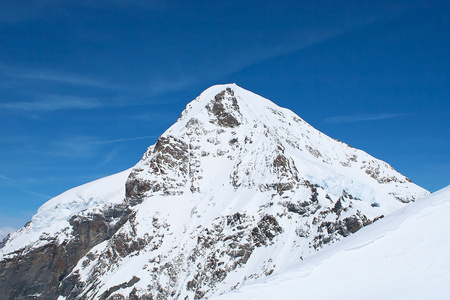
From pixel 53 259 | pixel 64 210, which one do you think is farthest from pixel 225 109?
pixel 53 259

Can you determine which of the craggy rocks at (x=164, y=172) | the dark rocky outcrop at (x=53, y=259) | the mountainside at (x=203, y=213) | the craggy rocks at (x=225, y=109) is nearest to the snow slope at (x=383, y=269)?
the mountainside at (x=203, y=213)

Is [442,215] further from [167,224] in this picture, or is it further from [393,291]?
[167,224]

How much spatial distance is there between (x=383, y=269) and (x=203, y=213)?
312 feet

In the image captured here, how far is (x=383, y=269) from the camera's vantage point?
16250 millimetres

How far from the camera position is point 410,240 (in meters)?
17.2

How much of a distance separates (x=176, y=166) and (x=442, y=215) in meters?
107

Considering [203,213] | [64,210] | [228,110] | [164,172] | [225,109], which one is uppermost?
[225,109]

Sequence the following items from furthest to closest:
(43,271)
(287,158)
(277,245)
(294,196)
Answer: (43,271) < (287,158) < (294,196) < (277,245)

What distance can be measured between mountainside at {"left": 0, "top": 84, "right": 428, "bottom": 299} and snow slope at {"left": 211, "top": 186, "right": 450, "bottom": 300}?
62395 mm

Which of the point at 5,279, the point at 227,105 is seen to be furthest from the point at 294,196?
the point at 5,279

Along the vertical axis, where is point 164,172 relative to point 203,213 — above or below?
above

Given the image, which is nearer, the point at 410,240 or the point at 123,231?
the point at 410,240

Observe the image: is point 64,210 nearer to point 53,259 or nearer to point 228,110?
point 53,259

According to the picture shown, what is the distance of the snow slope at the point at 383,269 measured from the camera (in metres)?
15.1
